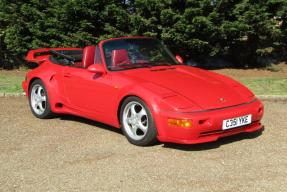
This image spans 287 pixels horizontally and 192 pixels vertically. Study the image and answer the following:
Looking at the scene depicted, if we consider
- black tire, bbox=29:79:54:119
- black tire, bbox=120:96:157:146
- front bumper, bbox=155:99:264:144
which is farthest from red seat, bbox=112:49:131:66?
black tire, bbox=29:79:54:119

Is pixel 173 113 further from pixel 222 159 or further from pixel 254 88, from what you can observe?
pixel 254 88

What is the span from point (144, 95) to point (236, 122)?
1209 millimetres

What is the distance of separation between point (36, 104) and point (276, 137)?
3.99 metres

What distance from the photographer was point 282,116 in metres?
8.64

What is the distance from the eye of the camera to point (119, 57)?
754 centimetres

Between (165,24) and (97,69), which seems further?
(165,24)

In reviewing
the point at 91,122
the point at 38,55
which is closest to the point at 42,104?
the point at 91,122

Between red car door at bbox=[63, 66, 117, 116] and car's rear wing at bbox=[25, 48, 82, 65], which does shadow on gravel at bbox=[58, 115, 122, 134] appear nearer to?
red car door at bbox=[63, 66, 117, 116]

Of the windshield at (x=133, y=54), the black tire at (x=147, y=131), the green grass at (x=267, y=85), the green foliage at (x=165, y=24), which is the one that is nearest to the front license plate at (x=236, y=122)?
the black tire at (x=147, y=131)

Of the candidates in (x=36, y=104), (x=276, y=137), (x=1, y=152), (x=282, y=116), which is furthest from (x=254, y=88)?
(x=1, y=152)

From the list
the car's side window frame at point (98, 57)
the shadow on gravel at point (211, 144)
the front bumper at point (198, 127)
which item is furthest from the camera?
the car's side window frame at point (98, 57)

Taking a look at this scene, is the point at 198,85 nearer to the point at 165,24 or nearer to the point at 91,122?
the point at 91,122

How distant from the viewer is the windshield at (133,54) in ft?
24.7

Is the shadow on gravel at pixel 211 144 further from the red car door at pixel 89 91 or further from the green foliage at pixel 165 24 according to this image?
the green foliage at pixel 165 24
